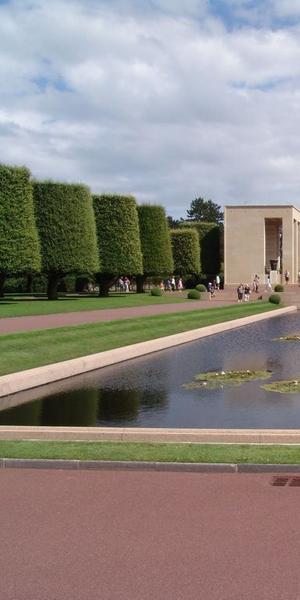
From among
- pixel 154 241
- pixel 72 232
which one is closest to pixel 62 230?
pixel 72 232

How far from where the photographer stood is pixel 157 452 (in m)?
7.16

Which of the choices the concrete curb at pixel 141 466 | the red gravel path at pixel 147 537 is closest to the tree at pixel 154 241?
the concrete curb at pixel 141 466

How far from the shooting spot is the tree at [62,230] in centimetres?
4319

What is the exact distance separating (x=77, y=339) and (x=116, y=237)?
3076cm

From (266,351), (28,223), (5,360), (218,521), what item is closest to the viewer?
(218,521)

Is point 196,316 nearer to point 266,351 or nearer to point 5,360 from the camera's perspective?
point 266,351

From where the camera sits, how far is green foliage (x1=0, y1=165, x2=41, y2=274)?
3838 centimetres

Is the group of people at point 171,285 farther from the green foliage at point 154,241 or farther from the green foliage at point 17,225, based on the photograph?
the green foliage at point 17,225

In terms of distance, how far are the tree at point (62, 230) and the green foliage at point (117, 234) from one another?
466cm

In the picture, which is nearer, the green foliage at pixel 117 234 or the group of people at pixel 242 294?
the green foliage at pixel 117 234

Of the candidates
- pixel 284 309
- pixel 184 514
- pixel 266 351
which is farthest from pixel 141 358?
pixel 284 309

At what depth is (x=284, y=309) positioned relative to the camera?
46.7 meters

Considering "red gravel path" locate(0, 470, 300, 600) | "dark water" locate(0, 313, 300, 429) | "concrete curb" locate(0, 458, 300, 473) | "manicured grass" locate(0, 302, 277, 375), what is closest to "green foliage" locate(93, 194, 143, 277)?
"manicured grass" locate(0, 302, 277, 375)

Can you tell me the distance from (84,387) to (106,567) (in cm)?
948
